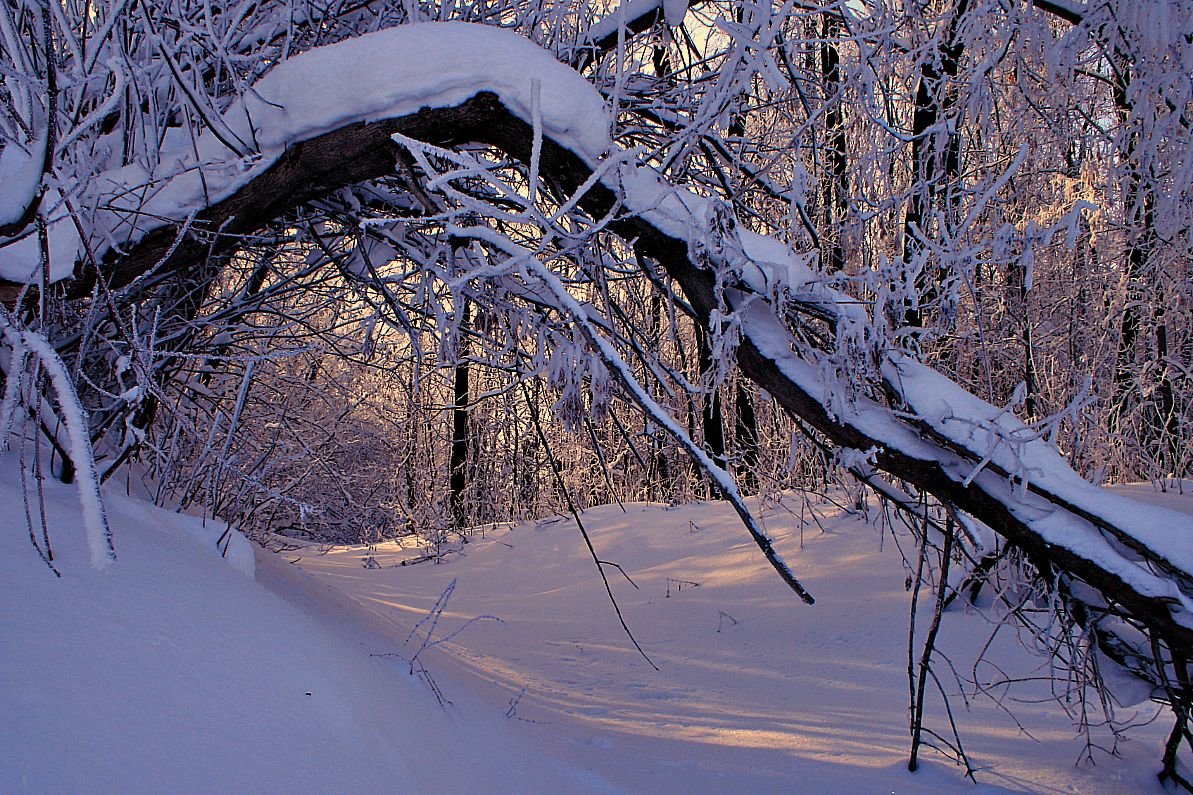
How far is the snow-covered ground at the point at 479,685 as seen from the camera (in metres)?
1.54

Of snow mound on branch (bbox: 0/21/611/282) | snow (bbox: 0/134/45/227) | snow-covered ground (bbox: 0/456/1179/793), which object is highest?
snow mound on branch (bbox: 0/21/611/282)

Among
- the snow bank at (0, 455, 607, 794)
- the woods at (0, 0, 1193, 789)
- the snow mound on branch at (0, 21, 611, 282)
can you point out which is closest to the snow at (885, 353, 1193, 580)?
the woods at (0, 0, 1193, 789)

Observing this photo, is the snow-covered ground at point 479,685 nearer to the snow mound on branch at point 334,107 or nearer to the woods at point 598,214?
the woods at point 598,214

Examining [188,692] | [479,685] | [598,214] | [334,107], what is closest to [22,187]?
[188,692]

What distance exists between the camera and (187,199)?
252 centimetres

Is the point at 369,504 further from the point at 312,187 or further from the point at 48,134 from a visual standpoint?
the point at 48,134

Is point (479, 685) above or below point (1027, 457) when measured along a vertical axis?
below

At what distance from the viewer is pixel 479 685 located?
11.0 ft

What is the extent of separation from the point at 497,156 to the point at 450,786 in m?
2.45

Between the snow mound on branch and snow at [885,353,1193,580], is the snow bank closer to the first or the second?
the snow mound on branch

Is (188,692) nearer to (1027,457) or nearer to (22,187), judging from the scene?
(22,187)

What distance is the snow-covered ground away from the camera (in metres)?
1.54

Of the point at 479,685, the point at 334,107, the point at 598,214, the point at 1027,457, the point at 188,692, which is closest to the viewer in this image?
the point at 188,692

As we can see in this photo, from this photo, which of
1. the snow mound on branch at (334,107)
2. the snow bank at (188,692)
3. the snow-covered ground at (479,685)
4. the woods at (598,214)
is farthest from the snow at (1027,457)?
the snow bank at (188,692)
